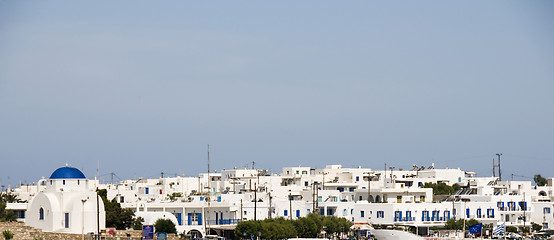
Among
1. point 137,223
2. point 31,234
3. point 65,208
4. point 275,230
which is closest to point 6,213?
point 137,223

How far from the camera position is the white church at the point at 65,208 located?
57250mm

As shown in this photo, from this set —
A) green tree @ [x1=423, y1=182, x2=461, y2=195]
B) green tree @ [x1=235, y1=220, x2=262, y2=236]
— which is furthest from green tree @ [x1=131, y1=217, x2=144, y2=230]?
green tree @ [x1=423, y1=182, x2=461, y2=195]

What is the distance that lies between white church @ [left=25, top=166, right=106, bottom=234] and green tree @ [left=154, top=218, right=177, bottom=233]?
576cm

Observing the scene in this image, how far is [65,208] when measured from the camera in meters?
57.6

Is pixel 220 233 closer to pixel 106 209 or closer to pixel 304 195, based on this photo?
pixel 106 209

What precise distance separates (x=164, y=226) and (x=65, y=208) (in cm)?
786

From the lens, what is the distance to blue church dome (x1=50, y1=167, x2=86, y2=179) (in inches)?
2313

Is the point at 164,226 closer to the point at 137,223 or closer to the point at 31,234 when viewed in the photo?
the point at 137,223

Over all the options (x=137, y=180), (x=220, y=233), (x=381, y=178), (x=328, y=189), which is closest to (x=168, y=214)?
(x=220, y=233)

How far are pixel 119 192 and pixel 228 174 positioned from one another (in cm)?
3226

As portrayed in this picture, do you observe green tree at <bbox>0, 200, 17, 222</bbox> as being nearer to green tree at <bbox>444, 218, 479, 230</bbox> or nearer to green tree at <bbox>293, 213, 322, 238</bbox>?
green tree at <bbox>293, 213, 322, 238</bbox>

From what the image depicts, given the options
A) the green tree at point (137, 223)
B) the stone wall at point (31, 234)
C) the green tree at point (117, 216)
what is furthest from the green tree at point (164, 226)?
the stone wall at point (31, 234)

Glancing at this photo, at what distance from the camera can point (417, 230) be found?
271ft

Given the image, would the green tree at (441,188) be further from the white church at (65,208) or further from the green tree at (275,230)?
the white church at (65,208)
